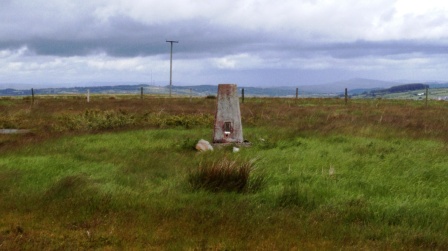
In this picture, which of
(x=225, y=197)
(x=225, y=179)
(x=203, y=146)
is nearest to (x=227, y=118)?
(x=203, y=146)

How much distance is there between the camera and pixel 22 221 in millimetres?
6074

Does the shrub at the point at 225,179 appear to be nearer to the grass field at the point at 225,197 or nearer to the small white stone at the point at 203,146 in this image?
the grass field at the point at 225,197

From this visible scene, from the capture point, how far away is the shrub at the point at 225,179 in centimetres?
764

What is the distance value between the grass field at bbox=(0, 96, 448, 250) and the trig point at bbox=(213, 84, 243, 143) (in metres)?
0.74

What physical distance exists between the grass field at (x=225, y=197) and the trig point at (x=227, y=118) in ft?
2.43

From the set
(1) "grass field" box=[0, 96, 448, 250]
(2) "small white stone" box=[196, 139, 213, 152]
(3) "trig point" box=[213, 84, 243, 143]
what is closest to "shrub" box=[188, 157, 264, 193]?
(1) "grass field" box=[0, 96, 448, 250]

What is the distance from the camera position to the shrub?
25.1 ft

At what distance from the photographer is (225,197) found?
727 cm

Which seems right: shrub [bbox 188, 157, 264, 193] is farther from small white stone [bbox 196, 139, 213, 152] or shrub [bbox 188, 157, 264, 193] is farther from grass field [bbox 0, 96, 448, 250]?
small white stone [bbox 196, 139, 213, 152]

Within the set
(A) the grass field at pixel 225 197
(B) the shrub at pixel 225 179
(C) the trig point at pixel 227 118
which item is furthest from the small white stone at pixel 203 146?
(B) the shrub at pixel 225 179

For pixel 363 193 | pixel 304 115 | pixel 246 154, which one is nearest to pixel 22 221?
pixel 363 193

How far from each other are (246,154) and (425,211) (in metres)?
5.17

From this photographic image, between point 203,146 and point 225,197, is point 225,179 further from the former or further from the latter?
Result: point 203,146

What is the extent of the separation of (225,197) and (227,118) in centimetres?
568
